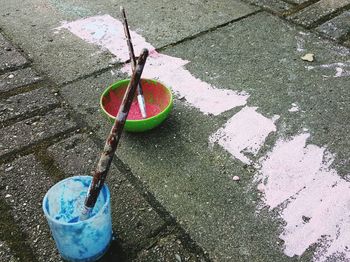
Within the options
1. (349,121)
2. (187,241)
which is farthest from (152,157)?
(349,121)

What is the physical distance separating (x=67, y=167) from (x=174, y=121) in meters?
0.70

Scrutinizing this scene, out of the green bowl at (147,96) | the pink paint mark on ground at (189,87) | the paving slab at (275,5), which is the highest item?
the green bowl at (147,96)

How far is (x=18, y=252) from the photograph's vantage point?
1.88m

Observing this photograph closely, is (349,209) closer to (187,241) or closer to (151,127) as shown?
(187,241)

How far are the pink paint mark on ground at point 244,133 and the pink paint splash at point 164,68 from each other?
129 mm

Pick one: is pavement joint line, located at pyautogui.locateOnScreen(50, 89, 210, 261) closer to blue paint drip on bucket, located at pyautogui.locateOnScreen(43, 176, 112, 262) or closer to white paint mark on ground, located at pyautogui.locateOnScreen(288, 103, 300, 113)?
blue paint drip on bucket, located at pyautogui.locateOnScreen(43, 176, 112, 262)

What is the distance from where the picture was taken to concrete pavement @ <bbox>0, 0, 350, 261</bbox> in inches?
76.5

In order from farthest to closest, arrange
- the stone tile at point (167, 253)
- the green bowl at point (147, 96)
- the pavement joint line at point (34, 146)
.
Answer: the green bowl at point (147, 96), the pavement joint line at point (34, 146), the stone tile at point (167, 253)

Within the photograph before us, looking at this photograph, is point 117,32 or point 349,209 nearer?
point 349,209

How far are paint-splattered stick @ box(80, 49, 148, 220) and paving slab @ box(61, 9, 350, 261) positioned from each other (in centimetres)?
54

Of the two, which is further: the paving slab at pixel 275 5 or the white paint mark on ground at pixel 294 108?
the paving slab at pixel 275 5

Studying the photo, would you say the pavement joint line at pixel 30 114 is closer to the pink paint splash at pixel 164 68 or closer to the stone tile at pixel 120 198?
the stone tile at pixel 120 198

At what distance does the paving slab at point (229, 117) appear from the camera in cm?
Answer: 197

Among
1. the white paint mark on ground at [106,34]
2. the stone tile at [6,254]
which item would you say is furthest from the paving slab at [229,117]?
the stone tile at [6,254]
